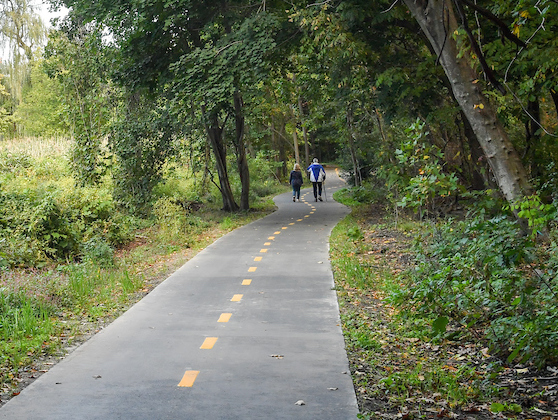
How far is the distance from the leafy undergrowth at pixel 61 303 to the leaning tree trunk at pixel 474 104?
19.3 feet

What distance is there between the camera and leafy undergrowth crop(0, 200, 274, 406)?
6.05m

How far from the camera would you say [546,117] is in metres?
19.7

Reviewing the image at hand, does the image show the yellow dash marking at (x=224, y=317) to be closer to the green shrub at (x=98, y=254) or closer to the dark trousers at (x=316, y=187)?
the green shrub at (x=98, y=254)

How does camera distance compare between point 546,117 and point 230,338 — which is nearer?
point 230,338

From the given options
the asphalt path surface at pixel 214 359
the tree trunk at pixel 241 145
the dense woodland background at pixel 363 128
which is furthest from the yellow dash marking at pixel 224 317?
the tree trunk at pixel 241 145

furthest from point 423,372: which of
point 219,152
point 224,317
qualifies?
point 219,152

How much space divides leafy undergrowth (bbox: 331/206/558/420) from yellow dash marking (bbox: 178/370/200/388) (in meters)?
1.50

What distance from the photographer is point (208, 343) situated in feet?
21.3

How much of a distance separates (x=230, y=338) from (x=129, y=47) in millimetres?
13857

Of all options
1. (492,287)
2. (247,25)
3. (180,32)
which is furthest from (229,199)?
(492,287)

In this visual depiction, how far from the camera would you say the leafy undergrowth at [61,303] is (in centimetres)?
605

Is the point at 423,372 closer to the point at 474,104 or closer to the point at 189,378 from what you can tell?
the point at 189,378

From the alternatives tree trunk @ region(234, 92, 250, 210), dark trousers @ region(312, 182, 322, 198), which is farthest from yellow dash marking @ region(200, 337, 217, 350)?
dark trousers @ region(312, 182, 322, 198)

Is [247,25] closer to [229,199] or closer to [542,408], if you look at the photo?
[229,199]
